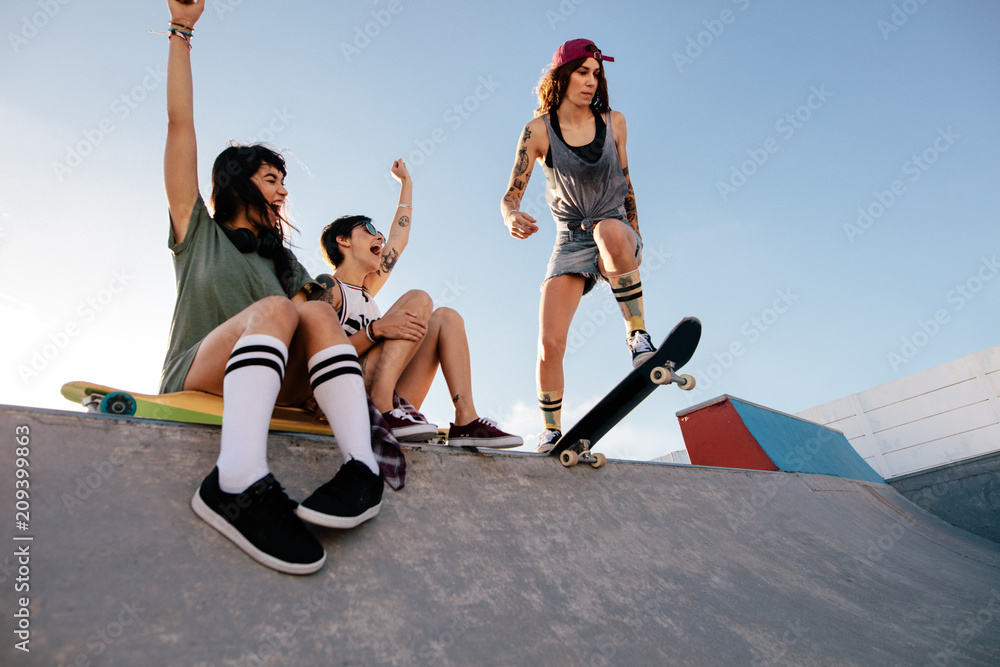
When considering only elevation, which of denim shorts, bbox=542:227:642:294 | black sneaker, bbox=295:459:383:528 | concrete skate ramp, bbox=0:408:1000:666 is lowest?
concrete skate ramp, bbox=0:408:1000:666

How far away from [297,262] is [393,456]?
1068 mm

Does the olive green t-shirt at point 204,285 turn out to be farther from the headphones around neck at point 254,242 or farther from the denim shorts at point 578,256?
the denim shorts at point 578,256

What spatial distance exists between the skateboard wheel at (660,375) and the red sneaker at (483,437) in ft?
2.18

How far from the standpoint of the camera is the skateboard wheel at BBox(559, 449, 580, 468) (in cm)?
221

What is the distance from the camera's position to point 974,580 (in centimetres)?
229

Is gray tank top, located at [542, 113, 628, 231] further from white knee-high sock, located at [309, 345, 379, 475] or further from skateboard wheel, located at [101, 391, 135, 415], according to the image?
skateboard wheel, located at [101, 391, 135, 415]

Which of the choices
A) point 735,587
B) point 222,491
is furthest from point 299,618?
point 735,587

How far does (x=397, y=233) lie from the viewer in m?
3.37

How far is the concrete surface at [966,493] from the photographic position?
13.4 ft

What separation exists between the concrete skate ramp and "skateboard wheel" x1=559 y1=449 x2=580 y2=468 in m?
0.04

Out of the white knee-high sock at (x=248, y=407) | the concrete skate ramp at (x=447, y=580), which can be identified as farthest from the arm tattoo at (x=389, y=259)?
the white knee-high sock at (x=248, y=407)

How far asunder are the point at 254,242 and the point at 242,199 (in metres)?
0.24

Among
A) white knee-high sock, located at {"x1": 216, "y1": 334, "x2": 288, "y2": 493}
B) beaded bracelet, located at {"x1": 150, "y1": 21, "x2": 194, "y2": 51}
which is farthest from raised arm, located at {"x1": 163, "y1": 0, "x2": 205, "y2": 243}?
white knee-high sock, located at {"x1": 216, "y1": 334, "x2": 288, "y2": 493}

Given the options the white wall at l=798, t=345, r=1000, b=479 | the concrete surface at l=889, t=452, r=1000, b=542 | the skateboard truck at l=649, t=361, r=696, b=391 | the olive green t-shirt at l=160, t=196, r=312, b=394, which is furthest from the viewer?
the white wall at l=798, t=345, r=1000, b=479
